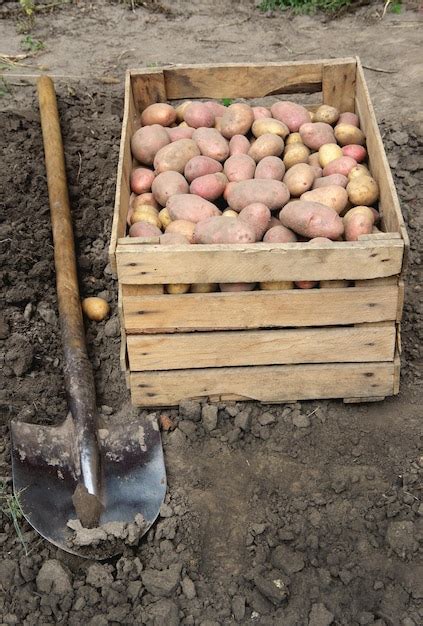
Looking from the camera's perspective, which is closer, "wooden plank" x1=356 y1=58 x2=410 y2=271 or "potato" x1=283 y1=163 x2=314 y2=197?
"wooden plank" x1=356 y1=58 x2=410 y2=271

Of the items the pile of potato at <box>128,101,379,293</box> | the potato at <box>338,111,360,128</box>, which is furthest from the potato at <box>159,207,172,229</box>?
the potato at <box>338,111,360,128</box>

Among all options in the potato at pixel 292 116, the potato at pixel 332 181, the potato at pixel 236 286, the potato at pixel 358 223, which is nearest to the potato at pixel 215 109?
the potato at pixel 292 116

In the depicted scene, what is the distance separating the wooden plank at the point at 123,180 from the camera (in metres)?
2.57

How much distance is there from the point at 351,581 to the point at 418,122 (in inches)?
111

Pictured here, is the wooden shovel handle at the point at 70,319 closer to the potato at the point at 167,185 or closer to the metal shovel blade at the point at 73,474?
the metal shovel blade at the point at 73,474

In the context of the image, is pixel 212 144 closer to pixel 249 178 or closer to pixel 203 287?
pixel 249 178

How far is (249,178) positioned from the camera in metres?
2.96

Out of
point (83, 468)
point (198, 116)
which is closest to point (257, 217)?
point (198, 116)

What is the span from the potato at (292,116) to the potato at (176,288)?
1012mm

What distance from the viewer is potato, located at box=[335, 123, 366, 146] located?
10.3ft

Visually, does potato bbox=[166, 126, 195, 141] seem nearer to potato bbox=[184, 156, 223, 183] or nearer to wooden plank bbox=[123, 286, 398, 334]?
potato bbox=[184, 156, 223, 183]

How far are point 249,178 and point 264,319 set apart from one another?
0.61 metres

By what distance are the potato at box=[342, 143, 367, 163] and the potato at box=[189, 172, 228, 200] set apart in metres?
0.54

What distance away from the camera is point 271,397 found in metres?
2.89
